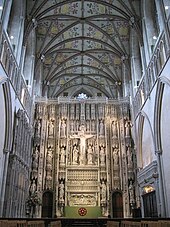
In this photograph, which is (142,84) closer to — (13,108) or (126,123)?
(126,123)

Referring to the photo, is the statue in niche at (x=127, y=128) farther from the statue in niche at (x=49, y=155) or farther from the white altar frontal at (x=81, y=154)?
the statue in niche at (x=49, y=155)

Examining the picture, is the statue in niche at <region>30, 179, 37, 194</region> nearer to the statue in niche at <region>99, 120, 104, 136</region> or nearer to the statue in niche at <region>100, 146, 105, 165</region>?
the statue in niche at <region>100, 146, 105, 165</region>

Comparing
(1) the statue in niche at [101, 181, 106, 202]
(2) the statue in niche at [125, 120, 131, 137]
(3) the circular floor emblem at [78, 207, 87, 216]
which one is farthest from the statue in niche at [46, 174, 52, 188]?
(2) the statue in niche at [125, 120, 131, 137]

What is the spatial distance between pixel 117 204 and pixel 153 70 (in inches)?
481

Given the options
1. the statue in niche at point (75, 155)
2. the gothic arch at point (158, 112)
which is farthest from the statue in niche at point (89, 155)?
the gothic arch at point (158, 112)

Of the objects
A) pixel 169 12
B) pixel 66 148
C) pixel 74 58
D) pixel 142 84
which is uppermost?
pixel 74 58

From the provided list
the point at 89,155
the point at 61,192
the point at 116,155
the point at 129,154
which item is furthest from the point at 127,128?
the point at 61,192

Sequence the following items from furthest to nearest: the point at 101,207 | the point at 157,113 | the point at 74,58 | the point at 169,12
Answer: the point at 74,58
the point at 101,207
the point at 157,113
the point at 169,12

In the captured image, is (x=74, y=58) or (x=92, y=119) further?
(x=74, y=58)

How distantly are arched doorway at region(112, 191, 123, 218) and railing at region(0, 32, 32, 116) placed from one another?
1032 centimetres

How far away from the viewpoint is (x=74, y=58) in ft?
89.4

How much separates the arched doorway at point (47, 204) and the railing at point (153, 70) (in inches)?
405

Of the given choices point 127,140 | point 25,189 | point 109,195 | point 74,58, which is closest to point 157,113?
point 127,140

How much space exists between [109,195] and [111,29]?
567 inches
